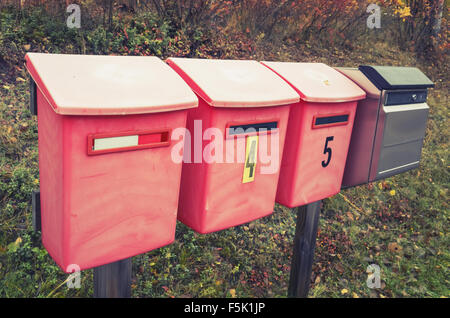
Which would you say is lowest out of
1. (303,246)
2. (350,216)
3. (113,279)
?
(350,216)

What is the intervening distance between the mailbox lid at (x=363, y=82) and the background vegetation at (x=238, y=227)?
179cm

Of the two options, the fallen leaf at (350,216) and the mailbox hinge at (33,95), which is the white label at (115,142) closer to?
the mailbox hinge at (33,95)

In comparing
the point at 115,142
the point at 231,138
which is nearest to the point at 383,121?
the point at 231,138

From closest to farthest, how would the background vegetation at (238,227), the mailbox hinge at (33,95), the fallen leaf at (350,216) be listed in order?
the mailbox hinge at (33,95) < the background vegetation at (238,227) < the fallen leaf at (350,216)

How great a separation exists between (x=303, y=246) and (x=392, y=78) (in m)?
1.20

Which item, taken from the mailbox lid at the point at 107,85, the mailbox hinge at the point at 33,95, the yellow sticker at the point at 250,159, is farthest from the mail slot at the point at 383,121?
the mailbox hinge at the point at 33,95

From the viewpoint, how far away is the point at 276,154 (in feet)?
7.38

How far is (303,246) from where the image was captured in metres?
2.81

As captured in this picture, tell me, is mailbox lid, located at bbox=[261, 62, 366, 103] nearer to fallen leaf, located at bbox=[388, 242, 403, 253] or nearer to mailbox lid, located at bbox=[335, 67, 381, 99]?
mailbox lid, located at bbox=[335, 67, 381, 99]

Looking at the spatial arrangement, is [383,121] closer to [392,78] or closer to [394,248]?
[392,78]

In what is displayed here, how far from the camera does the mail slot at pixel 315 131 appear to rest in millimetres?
2303

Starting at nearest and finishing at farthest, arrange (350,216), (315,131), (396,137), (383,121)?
(315,131), (383,121), (396,137), (350,216)

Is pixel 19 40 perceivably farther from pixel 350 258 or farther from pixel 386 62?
pixel 386 62
